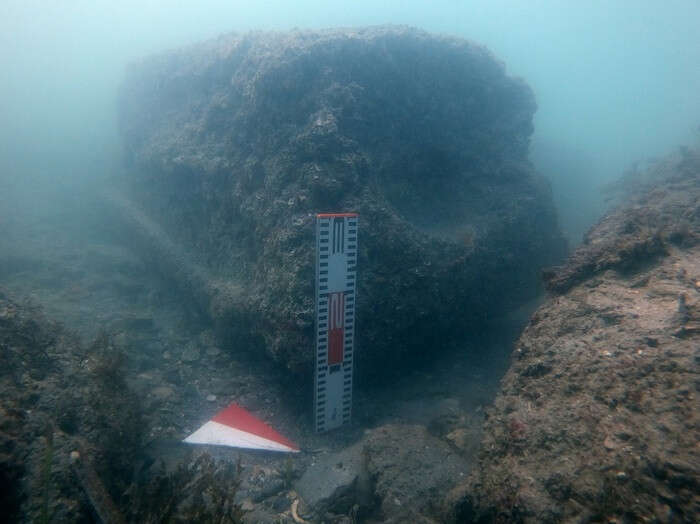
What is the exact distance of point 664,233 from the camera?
350 centimetres

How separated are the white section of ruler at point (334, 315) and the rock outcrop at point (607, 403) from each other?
1.67 metres

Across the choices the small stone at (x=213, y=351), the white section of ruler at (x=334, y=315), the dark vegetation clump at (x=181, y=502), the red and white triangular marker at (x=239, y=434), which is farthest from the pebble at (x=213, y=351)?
the dark vegetation clump at (x=181, y=502)

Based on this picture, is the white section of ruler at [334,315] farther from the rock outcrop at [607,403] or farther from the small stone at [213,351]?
the small stone at [213,351]

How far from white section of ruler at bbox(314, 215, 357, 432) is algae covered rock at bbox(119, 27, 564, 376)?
221 mm

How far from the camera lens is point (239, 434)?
13.3 feet

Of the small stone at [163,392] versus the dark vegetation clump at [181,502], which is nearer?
the dark vegetation clump at [181,502]

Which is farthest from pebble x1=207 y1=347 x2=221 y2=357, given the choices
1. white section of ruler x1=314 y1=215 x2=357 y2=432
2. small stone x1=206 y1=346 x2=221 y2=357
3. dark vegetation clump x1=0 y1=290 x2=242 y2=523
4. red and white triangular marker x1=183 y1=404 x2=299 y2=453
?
white section of ruler x1=314 y1=215 x2=357 y2=432

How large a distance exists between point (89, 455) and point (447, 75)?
6.57 metres

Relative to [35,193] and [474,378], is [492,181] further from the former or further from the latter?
[35,193]

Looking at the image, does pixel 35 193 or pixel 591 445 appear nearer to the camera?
pixel 591 445

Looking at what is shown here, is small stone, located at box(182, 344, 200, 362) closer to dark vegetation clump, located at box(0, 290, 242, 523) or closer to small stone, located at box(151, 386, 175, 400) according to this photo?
small stone, located at box(151, 386, 175, 400)

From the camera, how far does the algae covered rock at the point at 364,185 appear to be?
4438mm

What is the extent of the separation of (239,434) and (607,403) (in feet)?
11.2

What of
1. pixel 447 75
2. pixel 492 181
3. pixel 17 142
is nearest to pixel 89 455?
pixel 492 181
